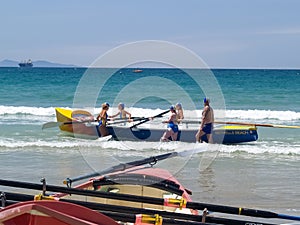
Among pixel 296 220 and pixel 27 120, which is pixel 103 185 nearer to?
pixel 296 220

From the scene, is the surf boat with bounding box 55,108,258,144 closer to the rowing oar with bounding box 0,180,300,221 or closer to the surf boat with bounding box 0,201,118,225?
the rowing oar with bounding box 0,180,300,221

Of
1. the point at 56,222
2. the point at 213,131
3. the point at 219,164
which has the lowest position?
the point at 56,222

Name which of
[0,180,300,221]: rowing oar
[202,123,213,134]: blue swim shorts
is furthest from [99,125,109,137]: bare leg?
[0,180,300,221]: rowing oar

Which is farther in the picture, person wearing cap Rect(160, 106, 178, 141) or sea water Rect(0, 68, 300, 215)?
person wearing cap Rect(160, 106, 178, 141)

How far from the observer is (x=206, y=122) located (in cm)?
1700

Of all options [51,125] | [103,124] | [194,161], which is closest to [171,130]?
[103,124]

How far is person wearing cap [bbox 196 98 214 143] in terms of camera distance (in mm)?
16594

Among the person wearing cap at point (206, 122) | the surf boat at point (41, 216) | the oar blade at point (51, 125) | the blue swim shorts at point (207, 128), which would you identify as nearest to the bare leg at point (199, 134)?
the person wearing cap at point (206, 122)

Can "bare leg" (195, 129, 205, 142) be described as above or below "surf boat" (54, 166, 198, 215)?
above

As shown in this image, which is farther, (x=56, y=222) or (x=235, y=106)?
(x=235, y=106)

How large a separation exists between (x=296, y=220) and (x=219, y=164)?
7535 millimetres

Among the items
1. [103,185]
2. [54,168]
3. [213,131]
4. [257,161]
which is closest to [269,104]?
[213,131]

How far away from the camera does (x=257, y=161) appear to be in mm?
14641

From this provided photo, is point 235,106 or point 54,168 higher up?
point 235,106
